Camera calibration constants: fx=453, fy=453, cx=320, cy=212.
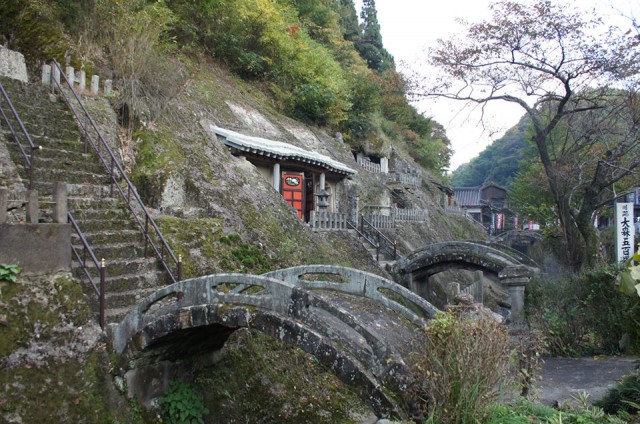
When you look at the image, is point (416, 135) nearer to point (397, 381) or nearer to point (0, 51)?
point (0, 51)

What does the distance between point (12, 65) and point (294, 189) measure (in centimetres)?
1006

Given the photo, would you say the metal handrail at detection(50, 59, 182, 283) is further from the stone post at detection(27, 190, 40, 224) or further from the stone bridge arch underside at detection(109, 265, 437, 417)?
the stone post at detection(27, 190, 40, 224)

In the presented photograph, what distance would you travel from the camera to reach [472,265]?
16484mm

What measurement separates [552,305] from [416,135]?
27.1m

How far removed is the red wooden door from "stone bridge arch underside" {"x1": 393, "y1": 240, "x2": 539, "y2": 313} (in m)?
4.63

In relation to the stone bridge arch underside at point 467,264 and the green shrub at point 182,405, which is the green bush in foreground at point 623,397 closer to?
the green shrub at point 182,405

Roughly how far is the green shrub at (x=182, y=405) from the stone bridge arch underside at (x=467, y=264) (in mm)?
11243

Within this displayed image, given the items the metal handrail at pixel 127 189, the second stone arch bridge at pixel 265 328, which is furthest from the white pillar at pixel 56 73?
the second stone arch bridge at pixel 265 328

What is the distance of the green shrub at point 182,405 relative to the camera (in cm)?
743

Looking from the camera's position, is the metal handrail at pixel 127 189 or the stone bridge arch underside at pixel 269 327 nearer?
the stone bridge arch underside at pixel 269 327

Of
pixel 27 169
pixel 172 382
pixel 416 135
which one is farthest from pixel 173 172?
pixel 416 135

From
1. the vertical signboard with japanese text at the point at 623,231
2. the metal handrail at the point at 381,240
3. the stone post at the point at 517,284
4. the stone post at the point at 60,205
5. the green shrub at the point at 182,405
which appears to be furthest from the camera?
the metal handrail at the point at 381,240

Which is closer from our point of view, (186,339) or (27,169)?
(186,339)

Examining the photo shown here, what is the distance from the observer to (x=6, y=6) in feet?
37.4
